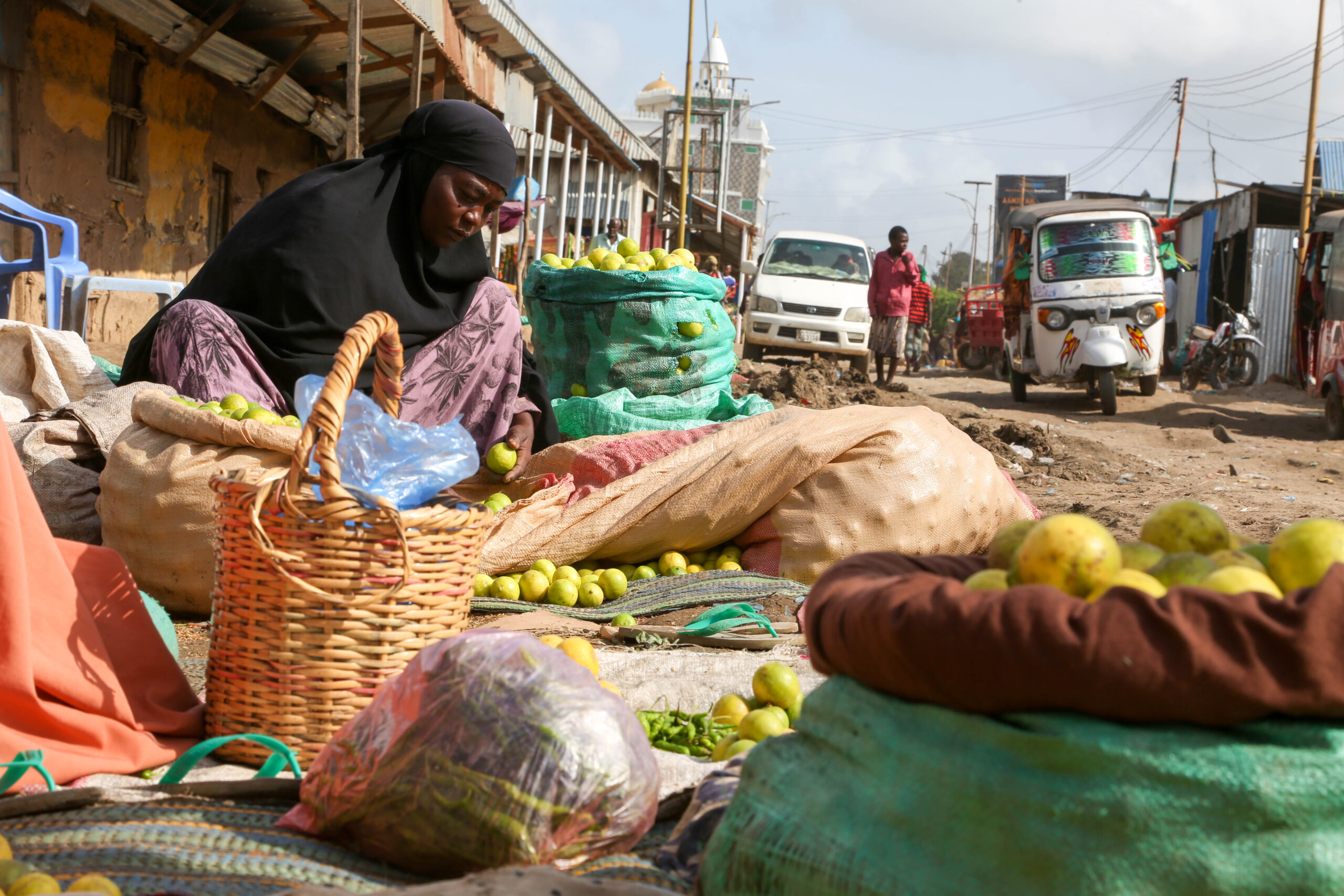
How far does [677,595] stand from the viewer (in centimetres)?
388

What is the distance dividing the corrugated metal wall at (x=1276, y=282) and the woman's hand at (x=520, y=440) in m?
17.8

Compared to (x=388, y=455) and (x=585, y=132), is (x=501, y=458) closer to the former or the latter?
(x=388, y=455)

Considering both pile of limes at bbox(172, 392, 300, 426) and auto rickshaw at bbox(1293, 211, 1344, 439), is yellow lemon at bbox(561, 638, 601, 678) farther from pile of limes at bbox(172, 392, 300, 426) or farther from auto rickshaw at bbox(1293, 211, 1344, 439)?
auto rickshaw at bbox(1293, 211, 1344, 439)

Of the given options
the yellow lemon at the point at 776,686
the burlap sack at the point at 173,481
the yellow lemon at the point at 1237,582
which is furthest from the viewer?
the burlap sack at the point at 173,481

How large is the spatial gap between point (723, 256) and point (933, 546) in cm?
3887

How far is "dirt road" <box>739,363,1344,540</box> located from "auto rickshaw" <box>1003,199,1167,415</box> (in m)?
0.49

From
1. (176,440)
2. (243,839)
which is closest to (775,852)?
(243,839)

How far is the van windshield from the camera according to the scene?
1462 cm

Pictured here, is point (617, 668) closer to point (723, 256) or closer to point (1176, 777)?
point (1176, 777)

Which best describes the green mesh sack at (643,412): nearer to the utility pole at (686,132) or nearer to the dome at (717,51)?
the utility pole at (686,132)

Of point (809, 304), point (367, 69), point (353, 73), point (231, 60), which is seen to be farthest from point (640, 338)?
point (809, 304)

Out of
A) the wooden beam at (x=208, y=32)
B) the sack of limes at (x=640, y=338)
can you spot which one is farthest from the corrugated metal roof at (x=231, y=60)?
the sack of limes at (x=640, y=338)

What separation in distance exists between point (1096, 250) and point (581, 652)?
1093cm

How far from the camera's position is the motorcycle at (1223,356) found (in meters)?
15.0
